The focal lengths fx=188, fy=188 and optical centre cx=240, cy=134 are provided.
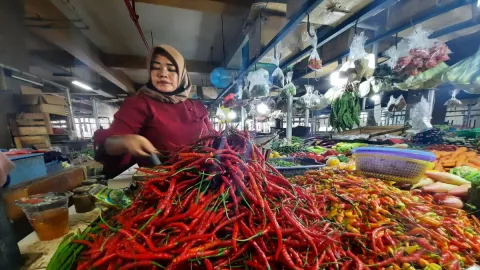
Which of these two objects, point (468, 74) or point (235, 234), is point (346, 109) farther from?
point (235, 234)

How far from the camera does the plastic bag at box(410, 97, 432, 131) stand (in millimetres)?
4105

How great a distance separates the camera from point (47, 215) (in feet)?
3.19

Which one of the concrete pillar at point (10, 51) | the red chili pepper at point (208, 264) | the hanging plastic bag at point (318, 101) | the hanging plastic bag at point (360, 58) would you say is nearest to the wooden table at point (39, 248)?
the red chili pepper at point (208, 264)

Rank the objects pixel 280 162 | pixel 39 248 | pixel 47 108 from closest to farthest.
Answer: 1. pixel 39 248
2. pixel 280 162
3. pixel 47 108

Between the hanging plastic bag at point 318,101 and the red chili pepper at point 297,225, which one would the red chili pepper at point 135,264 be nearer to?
→ the red chili pepper at point 297,225

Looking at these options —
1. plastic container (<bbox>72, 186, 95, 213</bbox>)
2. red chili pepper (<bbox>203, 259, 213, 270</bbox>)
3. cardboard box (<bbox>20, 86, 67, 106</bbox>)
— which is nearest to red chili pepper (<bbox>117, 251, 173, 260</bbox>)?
red chili pepper (<bbox>203, 259, 213, 270</bbox>)

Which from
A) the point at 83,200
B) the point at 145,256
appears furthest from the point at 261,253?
the point at 83,200

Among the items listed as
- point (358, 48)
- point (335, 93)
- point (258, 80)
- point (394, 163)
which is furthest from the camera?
point (335, 93)

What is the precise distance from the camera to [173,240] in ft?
2.38

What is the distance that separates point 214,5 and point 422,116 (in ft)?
16.1

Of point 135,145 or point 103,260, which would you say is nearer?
point 103,260

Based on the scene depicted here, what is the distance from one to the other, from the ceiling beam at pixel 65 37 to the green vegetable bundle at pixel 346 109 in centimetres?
512

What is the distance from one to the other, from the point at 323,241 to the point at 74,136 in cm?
811

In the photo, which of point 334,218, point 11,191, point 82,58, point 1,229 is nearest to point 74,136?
point 82,58
